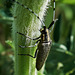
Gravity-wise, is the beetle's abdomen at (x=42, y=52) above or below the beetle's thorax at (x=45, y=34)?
below

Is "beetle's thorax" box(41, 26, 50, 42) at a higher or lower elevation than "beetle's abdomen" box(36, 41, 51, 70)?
higher

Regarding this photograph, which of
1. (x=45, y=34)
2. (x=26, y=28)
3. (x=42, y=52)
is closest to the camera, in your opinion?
(x=26, y=28)

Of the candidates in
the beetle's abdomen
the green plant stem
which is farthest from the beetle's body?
the green plant stem

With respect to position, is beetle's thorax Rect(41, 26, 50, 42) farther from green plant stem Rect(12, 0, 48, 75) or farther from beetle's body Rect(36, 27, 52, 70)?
green plant stem Rect(12, 0, 48, 75)

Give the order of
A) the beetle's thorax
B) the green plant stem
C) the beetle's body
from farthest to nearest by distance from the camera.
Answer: the beetle's thorax < the beetle's body < the green plant stem

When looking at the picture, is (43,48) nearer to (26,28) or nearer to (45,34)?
(45,34)

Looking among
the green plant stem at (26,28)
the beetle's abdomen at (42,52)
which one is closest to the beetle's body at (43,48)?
the beetle's abdomen at (42,52)

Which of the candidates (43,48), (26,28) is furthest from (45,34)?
(26,28)

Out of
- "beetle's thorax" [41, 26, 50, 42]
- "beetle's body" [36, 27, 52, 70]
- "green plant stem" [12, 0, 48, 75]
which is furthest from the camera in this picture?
"beetle's thorax" [41, 26, 50, 42]

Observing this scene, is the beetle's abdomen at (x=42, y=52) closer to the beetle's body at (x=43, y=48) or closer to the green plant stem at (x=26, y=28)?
the beetle's body at (x=43, y=48)
